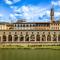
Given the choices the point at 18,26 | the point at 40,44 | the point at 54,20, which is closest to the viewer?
the point at 40,44

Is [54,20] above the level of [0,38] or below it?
above

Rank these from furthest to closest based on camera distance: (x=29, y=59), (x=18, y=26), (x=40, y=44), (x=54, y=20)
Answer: (x=54, y=20), (x=18, y=26), (x=40, y=44), (x=29, y=59)

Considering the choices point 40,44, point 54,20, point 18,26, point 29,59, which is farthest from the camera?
point 54,20

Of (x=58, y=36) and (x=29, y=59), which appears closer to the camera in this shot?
(x=29, y=59)

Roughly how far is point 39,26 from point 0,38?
22.2 metres

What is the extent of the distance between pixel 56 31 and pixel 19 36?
9956 millimetres

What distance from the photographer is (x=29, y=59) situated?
112ft

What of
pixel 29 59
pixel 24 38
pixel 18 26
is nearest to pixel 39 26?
pixel 18 26

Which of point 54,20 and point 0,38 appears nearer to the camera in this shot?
point 0,38

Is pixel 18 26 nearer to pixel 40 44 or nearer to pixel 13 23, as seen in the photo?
pixel 13 23

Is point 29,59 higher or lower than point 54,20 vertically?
lower

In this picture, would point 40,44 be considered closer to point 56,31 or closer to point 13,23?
point 56,31

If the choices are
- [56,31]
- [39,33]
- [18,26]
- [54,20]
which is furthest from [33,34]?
[54,20]

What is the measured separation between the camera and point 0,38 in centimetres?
7119
